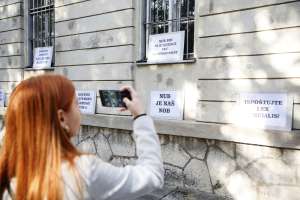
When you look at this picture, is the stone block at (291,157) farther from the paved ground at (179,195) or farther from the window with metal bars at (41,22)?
the window with metal bars at (41,22)

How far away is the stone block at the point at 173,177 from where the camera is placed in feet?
18.5

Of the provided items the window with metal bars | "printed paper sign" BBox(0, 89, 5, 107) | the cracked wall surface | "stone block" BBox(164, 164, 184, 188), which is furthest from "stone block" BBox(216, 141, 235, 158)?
"printed paper sign" BBox(0, 89, 5, 107)

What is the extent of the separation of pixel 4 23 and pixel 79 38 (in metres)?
2.96

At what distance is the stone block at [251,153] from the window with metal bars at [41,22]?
5.07m

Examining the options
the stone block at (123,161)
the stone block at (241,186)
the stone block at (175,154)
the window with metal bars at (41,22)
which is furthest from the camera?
the window with metal bars at (41,22)

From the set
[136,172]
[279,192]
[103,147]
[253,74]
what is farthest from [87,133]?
[136,172]

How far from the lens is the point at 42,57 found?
850 centimetres

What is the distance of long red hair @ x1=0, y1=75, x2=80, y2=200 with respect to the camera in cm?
143


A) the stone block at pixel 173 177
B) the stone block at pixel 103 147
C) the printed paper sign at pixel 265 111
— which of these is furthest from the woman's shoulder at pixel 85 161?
the stone block at pixel 103 147

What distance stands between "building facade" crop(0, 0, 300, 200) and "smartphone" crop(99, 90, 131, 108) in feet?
9.38

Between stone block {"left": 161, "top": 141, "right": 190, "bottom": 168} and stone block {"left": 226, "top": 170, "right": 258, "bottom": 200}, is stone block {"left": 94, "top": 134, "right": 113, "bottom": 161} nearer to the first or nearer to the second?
stone block {"left": 161, "top": 141, "right": 190, "bottom": 168}

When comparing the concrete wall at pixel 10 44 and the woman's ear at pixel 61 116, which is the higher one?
the concrete wall at pixel 10 44

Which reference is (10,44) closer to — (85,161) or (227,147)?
(227,147)

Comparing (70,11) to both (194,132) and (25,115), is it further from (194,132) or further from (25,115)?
(25,115)
